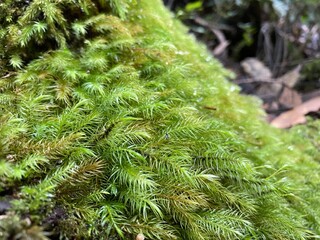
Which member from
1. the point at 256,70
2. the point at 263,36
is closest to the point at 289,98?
the point at 256,70

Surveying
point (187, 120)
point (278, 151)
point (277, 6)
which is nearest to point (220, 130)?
point (187, 120)

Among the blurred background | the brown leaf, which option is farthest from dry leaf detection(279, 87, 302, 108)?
the brown leaf

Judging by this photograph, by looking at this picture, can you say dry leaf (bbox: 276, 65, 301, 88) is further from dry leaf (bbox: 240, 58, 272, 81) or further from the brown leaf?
the brown leaf

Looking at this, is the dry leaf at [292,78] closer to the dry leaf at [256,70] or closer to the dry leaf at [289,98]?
the dry leaf at [256,70]

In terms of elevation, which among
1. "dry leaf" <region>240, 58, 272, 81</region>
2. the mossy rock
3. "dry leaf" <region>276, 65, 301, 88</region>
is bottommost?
"dry leaf" <region>276, 65, 301, 88</region>

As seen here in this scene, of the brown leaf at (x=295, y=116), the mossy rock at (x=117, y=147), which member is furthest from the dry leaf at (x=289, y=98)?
the mossy rock at (x=117, y=147)

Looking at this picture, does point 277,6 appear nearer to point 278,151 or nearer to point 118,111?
point 278,151
